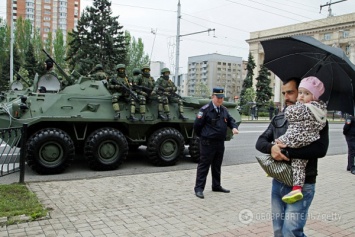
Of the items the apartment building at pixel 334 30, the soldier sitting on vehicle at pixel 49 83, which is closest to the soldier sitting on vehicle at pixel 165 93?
the soldier sitting on vehicle at pixel 49 83

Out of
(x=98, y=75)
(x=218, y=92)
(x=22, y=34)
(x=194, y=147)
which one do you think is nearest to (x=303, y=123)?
(x=218, y=92)

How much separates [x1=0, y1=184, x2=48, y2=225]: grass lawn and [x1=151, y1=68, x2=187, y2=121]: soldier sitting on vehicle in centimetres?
365

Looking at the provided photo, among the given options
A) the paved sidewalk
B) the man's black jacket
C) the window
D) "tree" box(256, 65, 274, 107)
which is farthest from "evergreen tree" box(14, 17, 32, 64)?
the man's black jacket

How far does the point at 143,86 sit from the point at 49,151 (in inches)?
101

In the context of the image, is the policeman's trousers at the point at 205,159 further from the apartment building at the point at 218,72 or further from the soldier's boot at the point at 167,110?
the apartment building at the point at 218,72

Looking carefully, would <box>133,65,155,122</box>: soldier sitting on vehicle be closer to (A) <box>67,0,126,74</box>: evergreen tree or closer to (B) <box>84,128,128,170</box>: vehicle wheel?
(B) <box>84,128,128,170</box>: vehicle wheel

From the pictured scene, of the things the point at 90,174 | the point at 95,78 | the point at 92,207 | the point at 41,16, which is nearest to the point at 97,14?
the point at 95,78

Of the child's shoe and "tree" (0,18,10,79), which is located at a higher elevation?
"tree" (0,18,10,79)

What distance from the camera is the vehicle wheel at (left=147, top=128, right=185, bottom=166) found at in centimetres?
856

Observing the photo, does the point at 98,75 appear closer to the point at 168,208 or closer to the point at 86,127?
the point at 86,127

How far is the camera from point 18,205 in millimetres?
5094

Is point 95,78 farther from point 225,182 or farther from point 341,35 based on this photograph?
point 341,35

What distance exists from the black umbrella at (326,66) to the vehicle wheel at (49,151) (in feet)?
17.0

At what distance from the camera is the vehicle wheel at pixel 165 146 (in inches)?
337
